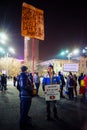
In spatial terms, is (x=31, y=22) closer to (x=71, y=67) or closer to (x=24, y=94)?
(x=24, y=94)

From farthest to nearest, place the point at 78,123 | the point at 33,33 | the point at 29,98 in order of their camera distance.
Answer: the point at 33,33 → the point at 78,123 → the point at 29,98

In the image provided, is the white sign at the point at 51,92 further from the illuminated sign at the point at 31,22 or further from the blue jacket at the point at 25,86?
the illuminated sign at the point at 31,22

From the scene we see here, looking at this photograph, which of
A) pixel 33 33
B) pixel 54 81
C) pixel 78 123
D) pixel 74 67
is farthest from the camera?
pixel 74 67

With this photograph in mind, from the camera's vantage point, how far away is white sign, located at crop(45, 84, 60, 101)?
823cm

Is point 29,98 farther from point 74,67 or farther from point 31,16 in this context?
point 74,67

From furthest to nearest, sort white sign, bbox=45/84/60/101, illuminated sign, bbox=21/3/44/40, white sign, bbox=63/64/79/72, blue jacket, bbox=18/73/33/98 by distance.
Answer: white sign, bbox=63/64/79/72, illuminated sign, bbox=21/3/44/40, white sign, bbox=45/84/60/101, blue jacket, bbox=18/73/33/98

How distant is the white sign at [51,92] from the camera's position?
823cm

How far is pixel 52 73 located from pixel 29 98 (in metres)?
1.95

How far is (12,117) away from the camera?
8.82 m

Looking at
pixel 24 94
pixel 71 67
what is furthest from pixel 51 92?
pixel 71 67

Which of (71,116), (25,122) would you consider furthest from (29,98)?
(71,116)

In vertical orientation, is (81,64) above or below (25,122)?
above

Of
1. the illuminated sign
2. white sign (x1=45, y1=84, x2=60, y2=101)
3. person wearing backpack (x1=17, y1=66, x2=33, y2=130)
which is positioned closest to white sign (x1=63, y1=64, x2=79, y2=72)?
the illuminated sign

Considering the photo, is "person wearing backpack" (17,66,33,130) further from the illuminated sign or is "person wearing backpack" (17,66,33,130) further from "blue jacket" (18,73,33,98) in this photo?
the illuminated sign
